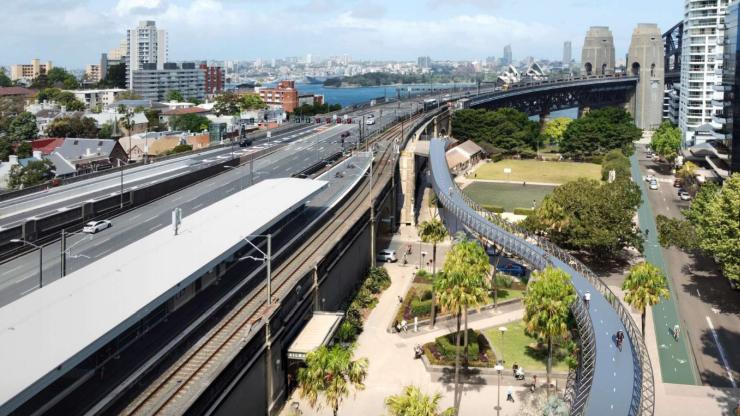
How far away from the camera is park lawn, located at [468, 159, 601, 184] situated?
11344 centimetres

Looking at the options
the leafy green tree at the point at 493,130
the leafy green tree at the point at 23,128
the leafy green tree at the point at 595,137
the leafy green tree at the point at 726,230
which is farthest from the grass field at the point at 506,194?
the leafy green tree at the point at 23,128

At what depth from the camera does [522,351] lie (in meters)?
44.6

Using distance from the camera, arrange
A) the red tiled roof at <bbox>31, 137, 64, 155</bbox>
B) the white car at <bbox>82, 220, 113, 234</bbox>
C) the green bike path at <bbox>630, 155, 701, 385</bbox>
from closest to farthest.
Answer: the green bike path at <bbox>630, 155, 701, 385</bbox>, the white car at <bbox>82, 220, 113, 234</bbox>, the red tiled roof at <bbox>31, 137, 64, 155</bbox>

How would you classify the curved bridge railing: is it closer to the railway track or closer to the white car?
the railway track

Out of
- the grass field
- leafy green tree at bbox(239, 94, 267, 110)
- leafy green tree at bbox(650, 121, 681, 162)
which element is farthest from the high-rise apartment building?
leafy green tree at bbox(239, 94, 267, 110)

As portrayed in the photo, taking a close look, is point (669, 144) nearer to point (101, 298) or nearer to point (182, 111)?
point (182, 111)

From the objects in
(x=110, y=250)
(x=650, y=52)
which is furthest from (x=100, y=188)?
(x=650, y=52)

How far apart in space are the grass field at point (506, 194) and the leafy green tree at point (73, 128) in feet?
235

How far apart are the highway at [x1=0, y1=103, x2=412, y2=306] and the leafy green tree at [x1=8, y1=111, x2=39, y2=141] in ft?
139

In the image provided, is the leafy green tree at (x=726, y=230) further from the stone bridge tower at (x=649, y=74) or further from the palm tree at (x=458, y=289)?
the stone bridge tower at (x=649, y=74)

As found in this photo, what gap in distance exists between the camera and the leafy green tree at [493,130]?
136m

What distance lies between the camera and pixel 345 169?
268 feet

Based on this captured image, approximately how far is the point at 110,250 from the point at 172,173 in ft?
96.3

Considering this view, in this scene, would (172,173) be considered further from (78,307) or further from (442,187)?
(78,307)
